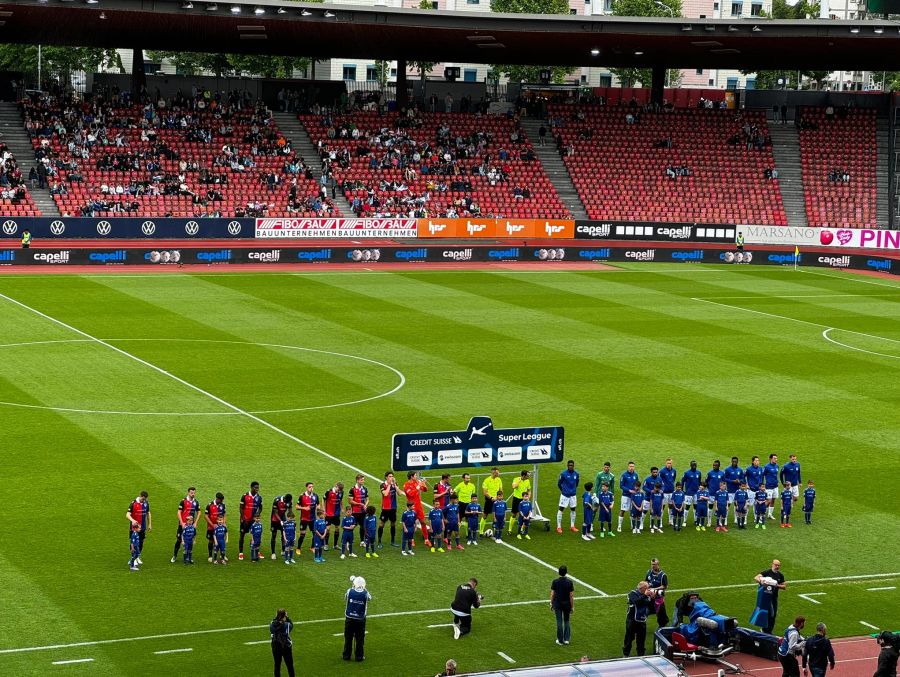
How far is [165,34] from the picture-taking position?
73688mm

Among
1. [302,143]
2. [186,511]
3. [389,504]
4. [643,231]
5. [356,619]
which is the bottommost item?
[356,619]

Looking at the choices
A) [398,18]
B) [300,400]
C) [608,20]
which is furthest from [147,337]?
[608,20]

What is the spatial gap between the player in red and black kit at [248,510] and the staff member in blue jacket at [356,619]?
184 inches

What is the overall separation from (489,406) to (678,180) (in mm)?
48472

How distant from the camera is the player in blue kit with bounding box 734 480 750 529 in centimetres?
2798

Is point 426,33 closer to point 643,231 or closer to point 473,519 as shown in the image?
point 643,231

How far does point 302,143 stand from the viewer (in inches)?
3132

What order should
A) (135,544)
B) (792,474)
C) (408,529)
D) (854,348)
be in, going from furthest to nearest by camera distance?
(854,348) → (792,474) → (408,529) → (135,544)

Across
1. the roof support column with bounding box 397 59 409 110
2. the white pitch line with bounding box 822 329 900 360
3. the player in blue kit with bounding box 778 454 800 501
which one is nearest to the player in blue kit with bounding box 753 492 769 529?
the player in blue kit with bounding box 778 454 800 501

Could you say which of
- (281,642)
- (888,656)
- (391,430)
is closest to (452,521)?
(281,642)

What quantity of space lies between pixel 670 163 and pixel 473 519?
59596 mm

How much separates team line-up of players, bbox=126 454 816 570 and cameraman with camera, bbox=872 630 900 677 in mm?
8632

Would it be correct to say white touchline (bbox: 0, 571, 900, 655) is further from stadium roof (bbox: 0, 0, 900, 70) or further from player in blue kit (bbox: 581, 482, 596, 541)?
stadium roof (bbox: 0, 0, 900, 70)

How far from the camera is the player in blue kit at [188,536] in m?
24.2
